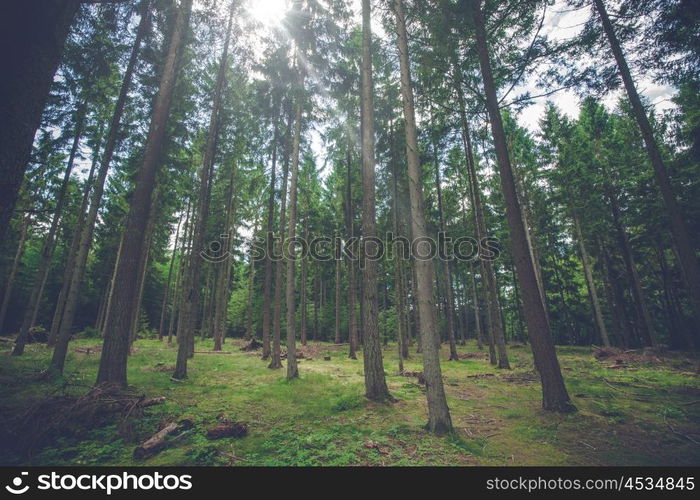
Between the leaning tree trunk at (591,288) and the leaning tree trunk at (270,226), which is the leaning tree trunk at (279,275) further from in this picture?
the leaning tree trunk at (591,288)

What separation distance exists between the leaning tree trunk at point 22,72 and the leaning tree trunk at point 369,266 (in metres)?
Result: 6.35

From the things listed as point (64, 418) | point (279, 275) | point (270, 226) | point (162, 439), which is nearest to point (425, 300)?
point (162, 439)

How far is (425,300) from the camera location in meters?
5.69

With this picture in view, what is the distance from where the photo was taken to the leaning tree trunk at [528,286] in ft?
21.1

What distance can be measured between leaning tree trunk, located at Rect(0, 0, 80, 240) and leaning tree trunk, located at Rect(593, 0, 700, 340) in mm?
13195

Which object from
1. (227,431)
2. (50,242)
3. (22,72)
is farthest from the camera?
(50,242)

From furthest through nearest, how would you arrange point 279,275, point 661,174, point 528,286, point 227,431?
1. point 279,275
2. point 661,174
3. point 528,286
4. point 227,431

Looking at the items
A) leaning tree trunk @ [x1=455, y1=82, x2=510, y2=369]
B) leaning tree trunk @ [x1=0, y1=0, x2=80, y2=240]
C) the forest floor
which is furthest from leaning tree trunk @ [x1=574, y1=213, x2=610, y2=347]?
leaning tree trunk @ [x1=0, y1=0, x2=80, y2=240]

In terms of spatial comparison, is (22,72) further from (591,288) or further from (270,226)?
(591,288)

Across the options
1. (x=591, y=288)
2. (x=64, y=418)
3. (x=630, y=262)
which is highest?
(x=630, y=262)

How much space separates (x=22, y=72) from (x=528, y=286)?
8.86 metres

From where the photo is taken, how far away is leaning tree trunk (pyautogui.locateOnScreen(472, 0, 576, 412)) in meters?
6.42

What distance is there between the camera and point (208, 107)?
44.1 feet

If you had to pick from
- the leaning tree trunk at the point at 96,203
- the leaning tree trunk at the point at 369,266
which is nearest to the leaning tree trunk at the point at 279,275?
the leaning tree trunk at the point at 369,266
